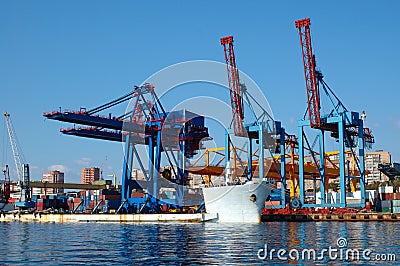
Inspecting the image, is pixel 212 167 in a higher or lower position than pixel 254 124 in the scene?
lower

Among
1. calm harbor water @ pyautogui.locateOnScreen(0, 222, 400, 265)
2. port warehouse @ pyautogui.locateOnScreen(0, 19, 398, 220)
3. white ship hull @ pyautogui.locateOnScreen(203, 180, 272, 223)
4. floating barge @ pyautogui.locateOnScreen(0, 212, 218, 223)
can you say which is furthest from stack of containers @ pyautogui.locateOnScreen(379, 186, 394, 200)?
calm harbor water @ pyautogui.locateOnScreen(0, 222, 400, 265)

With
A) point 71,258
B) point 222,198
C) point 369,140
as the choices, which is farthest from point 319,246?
point 369,140

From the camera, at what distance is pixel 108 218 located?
8144 centimetres

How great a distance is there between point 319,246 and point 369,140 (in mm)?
65262

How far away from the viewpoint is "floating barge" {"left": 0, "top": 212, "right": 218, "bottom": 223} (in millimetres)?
70812

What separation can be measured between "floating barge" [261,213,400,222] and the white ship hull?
12.5m

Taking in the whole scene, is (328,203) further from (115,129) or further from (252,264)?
(252,264)

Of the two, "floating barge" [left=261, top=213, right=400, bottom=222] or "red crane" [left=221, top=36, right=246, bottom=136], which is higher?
"red crane" [left=221, top=36, right=246, bottom=136]

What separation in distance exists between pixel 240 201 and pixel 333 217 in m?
18.6

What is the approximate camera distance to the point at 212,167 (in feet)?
340

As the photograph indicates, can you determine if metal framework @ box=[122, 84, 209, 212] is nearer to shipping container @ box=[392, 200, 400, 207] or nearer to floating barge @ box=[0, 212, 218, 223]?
floating barge @ box=[0, 212, 218, 223]

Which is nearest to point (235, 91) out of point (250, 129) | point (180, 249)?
point (250, 129)

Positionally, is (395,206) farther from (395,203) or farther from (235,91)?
(235,91)

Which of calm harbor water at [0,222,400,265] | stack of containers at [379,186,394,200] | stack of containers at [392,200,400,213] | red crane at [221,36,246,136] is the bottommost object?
calm harbor water at [0,222,400,265]
